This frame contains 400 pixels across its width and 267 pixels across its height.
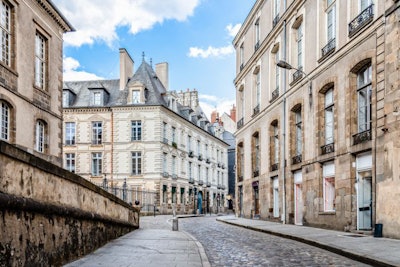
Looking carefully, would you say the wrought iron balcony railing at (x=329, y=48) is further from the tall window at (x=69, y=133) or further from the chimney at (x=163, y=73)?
the chimney at (x=163, y=73)

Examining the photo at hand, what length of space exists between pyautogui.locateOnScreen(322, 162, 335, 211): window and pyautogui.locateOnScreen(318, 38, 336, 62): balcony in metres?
4.15

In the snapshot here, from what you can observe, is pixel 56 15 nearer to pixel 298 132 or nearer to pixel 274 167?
pixel 298 132

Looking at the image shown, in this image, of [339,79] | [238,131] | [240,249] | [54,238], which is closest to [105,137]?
[238,131]

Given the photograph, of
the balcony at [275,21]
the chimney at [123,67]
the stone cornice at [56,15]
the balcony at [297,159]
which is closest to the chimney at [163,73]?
the chimney at [123,67]

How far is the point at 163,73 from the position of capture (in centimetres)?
5047

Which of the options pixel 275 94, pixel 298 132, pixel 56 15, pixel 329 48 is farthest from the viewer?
pixel 275 94

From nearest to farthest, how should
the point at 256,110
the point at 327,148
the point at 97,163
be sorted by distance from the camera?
the point at 327,148 < the point at 256,110 < the point at 97,163

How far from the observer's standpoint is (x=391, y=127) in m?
12.2

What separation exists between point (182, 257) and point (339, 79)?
32.0ft

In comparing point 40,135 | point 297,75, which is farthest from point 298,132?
point 40,135

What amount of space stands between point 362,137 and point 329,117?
3137 mm

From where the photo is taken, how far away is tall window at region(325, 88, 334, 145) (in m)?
17.1

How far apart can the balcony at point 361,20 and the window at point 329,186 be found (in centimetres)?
498

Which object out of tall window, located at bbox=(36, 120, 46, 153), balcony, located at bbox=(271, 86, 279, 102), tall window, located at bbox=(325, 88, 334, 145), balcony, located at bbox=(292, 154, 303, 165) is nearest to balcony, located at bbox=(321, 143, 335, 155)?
tall window, located at bbox=(325, 88, 334, 145)
